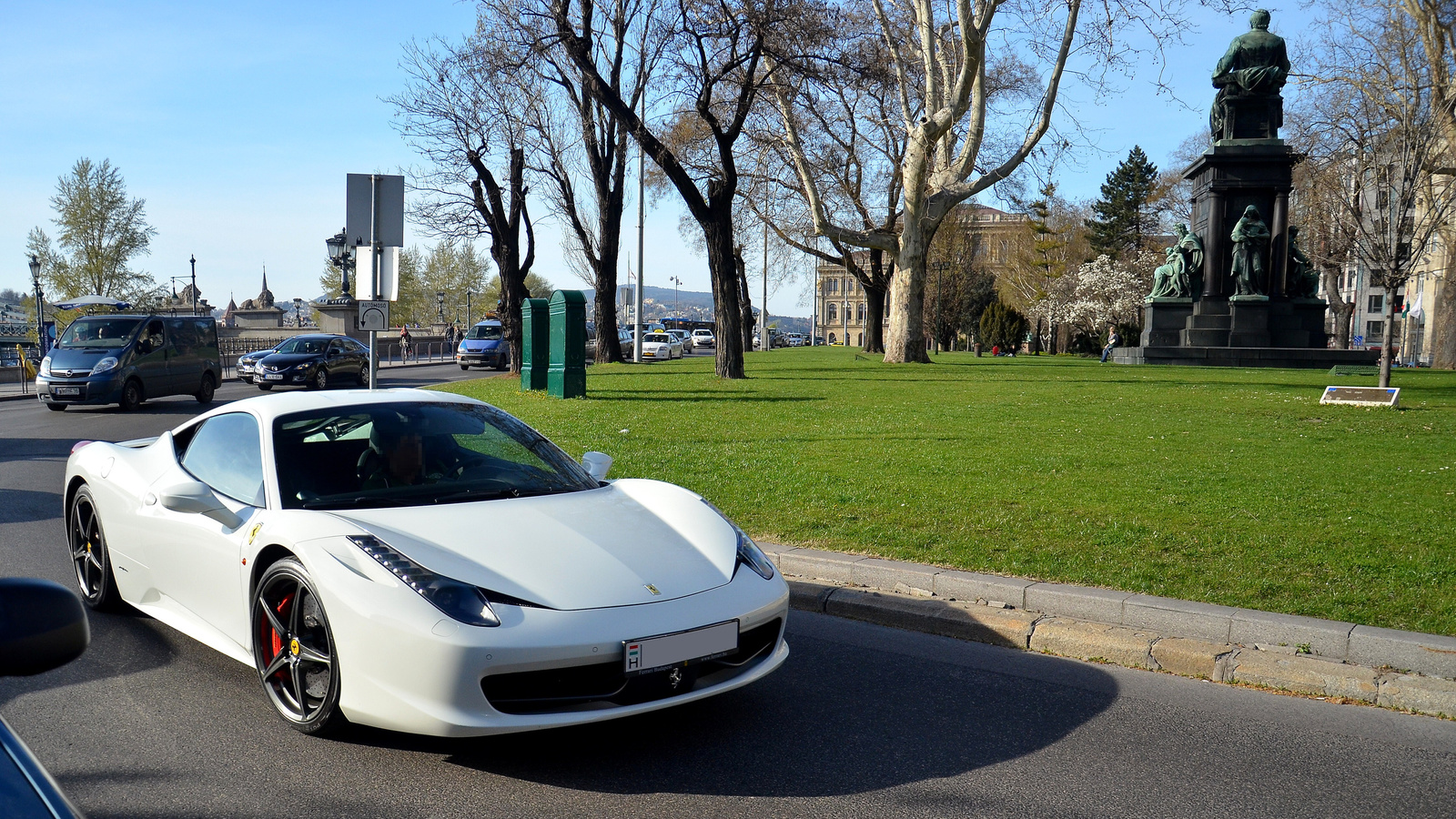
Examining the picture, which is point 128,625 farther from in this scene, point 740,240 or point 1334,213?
point 740,240

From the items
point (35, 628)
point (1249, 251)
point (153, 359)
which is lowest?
point (153, 359)

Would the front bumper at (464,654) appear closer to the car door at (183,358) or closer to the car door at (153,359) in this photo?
the car door at (153,359)

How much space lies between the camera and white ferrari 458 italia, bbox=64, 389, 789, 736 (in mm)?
3361

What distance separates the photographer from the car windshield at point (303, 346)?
89.2 feet

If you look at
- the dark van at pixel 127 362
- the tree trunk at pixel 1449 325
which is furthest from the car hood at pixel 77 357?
the tree trunk at pixel 1449 325

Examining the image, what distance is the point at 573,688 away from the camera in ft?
11.2

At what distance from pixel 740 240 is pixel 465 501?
46868mm

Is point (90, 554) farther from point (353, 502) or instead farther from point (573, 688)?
point (573, 688)

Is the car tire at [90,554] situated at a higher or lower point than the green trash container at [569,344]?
lower

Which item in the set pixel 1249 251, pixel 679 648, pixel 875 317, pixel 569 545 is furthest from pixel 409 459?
pixel 875 317

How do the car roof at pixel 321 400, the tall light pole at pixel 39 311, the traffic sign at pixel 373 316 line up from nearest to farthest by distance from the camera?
the car roof at pixel 321 400, the traffic sign at pixel 373 316, the tall light pole at pixel 39 311

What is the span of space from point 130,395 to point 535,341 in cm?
788

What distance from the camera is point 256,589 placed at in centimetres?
398

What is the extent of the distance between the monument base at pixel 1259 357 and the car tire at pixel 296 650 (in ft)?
97.8
